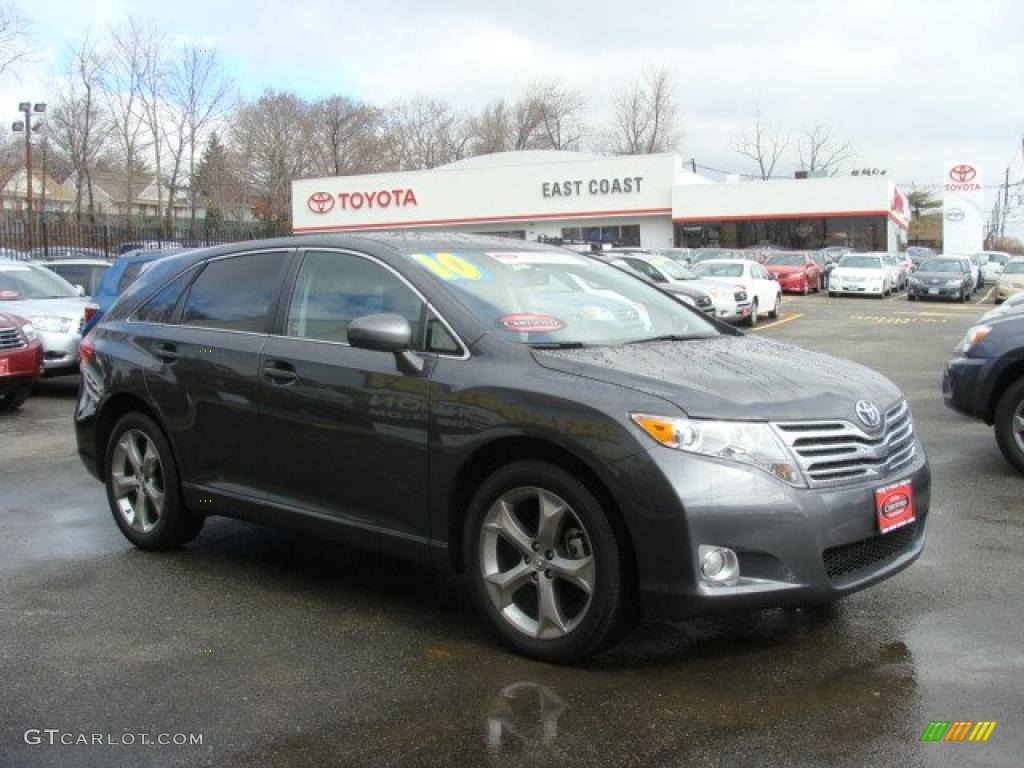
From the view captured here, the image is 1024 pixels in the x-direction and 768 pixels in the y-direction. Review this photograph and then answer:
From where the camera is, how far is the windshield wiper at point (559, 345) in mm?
4095

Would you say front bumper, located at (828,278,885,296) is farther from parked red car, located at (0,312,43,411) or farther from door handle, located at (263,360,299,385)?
door handle, located at (263,360,299,385)

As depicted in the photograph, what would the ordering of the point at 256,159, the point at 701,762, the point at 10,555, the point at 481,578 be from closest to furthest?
the point at 701,762, the point at 481,578, the point at 10,555, the point at 256,159

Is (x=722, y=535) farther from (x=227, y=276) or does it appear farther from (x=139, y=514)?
(x=139, y=514)

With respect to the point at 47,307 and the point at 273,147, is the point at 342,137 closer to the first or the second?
the point at 273,147

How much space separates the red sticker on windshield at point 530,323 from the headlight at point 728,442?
82 centimetres

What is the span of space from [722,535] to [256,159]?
250 ft

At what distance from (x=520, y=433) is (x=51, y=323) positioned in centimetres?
984

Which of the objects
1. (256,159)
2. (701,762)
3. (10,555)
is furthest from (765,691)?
(256,159)

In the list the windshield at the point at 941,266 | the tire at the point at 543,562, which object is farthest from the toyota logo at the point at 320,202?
the tire at the point at 543,562

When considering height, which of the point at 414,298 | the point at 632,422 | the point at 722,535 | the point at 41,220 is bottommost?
the point at 722,535

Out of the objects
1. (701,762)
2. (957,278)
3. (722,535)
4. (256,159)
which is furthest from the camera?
(256,159)

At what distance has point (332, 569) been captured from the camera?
5199mm

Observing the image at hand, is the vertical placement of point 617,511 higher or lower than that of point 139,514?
higher

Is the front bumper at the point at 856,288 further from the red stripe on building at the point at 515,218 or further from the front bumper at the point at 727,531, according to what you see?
the front bumper at the point at 727,531
